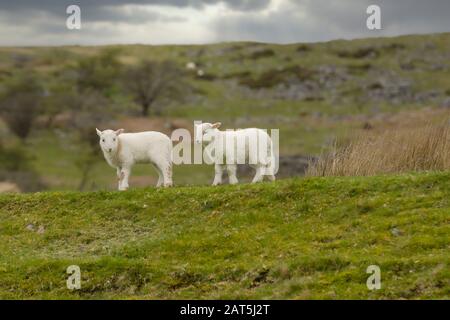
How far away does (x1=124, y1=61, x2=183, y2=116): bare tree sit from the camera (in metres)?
98.1

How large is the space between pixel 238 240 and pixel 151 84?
84.7 m

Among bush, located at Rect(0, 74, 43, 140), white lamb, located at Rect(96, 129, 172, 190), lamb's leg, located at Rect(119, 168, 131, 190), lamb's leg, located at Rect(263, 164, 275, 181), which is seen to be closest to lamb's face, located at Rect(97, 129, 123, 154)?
white lamb, located at Rect(96, 129, 172, 190)

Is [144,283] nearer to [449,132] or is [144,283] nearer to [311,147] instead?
[449,132]

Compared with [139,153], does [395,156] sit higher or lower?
lower

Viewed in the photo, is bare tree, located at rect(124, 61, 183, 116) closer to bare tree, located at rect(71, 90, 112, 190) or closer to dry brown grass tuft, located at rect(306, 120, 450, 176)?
bare tree, located at rect(71, 90, 112, 190)

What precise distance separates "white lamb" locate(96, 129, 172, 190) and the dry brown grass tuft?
3984 millimetres

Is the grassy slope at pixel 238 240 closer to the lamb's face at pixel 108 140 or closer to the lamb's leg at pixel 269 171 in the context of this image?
the lamb's face at pixel 108 140

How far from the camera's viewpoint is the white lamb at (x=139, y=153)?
69.9ft

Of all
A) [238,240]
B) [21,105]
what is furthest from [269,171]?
[21,105]

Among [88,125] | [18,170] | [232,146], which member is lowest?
[18,170]

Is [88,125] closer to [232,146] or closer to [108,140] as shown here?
[108,140]

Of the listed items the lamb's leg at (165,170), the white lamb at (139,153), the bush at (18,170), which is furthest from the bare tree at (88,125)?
the lamb's leg at (165,170)

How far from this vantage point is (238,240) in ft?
54.5

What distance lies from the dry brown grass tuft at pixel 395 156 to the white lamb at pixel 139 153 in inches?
157
